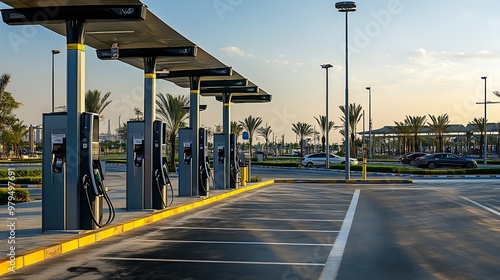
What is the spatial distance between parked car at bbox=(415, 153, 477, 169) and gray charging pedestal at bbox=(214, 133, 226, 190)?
26.4 m

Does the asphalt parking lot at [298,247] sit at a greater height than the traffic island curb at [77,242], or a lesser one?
lesser

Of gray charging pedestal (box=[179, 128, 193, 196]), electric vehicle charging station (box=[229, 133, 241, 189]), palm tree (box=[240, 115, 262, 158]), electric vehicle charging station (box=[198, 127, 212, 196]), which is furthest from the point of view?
palm tree (box=[240, 115, 262, 158])

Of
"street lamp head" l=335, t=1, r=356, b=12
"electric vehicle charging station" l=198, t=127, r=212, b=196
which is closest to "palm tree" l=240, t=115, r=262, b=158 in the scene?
"street lamp head" l=335, t=1, r=356, b=12

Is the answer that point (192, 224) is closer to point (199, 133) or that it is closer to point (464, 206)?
point (199, 133)

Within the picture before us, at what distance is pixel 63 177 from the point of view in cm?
1097

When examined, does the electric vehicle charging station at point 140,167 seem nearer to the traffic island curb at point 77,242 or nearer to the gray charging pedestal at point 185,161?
the traffic island curb at point 77,242

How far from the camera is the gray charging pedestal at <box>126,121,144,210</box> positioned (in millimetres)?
14711

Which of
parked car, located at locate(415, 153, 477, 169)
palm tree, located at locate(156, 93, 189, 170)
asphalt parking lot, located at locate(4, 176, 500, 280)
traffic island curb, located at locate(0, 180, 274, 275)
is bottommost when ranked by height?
asphalt parking lot, located at locate(4, 176, 500, 280)

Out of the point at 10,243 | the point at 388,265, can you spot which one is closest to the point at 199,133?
the point at 10,243

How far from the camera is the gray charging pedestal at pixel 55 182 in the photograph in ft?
35.9

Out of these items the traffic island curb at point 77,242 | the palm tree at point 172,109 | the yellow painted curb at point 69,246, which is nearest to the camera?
Answer: the traffic island curb at point 77,242

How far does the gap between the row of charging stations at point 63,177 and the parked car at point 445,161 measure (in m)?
37.7

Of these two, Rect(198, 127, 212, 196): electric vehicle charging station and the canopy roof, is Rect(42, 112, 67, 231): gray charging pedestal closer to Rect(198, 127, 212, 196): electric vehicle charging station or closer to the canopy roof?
the canopy roof

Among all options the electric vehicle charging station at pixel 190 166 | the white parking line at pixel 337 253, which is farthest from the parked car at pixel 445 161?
the white parking line at pixel 337 253
